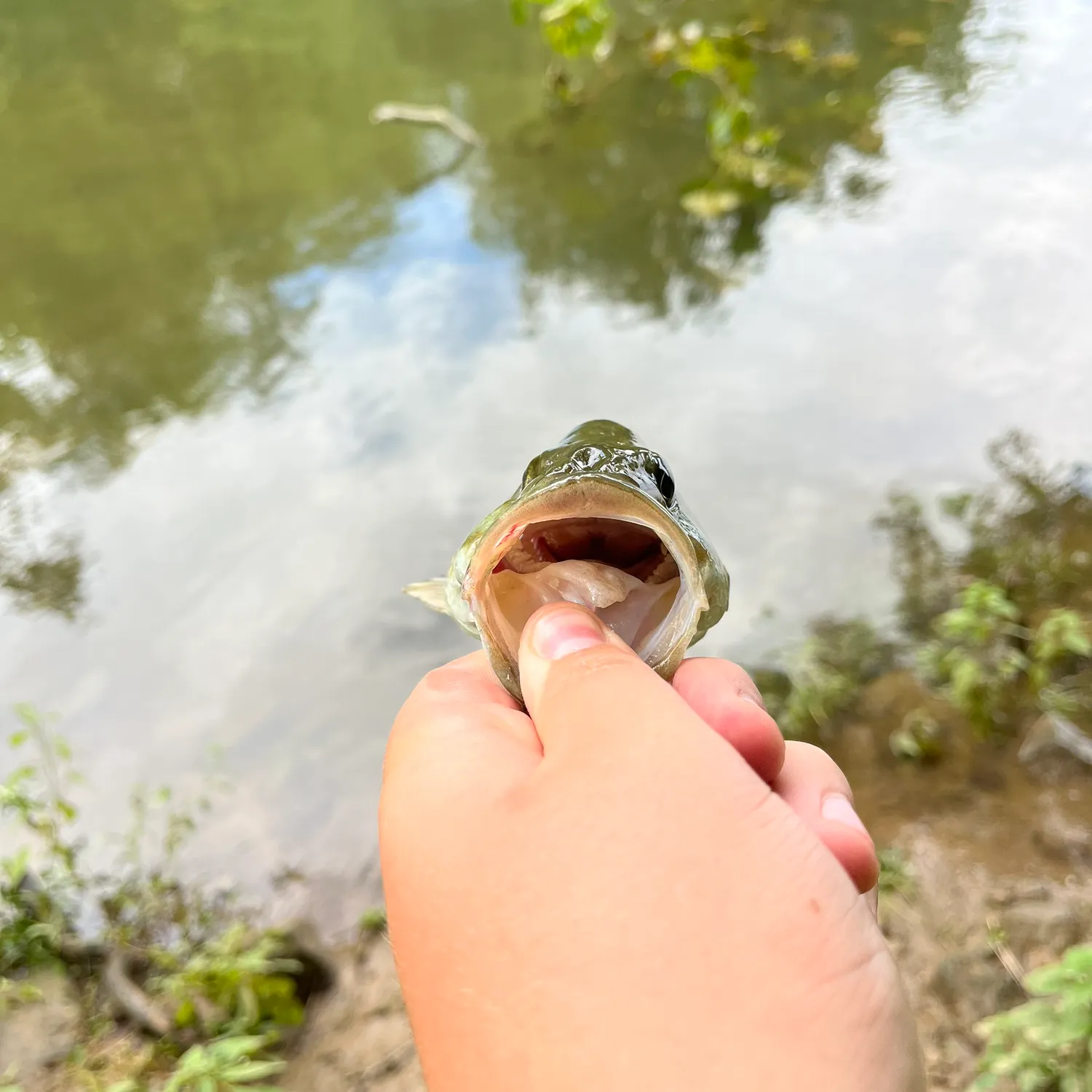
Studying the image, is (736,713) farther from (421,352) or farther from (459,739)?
(421,352)

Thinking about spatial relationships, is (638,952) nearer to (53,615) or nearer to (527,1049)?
(527,1049)

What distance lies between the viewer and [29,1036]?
3.24 m

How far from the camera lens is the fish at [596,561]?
4.95ft

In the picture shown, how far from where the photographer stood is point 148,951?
3609 mm

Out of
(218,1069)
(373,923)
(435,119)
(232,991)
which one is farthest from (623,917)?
(435,119)

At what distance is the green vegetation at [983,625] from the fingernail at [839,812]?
9.97 ft

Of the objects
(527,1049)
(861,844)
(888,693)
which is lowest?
(888,693)

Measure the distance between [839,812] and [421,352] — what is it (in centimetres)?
666

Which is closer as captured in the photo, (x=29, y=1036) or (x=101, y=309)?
(x=29, y=1036)

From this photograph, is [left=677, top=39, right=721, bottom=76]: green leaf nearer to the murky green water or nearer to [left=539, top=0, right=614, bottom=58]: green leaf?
[left=539, top=0, right=614, bottom=58]: green leaf

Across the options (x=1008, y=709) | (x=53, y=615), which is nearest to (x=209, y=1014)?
(x=53, y=615)

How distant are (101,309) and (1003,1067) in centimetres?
1018

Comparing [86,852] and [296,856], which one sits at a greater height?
[86,852]

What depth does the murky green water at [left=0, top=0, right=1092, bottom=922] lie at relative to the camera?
5.24m
